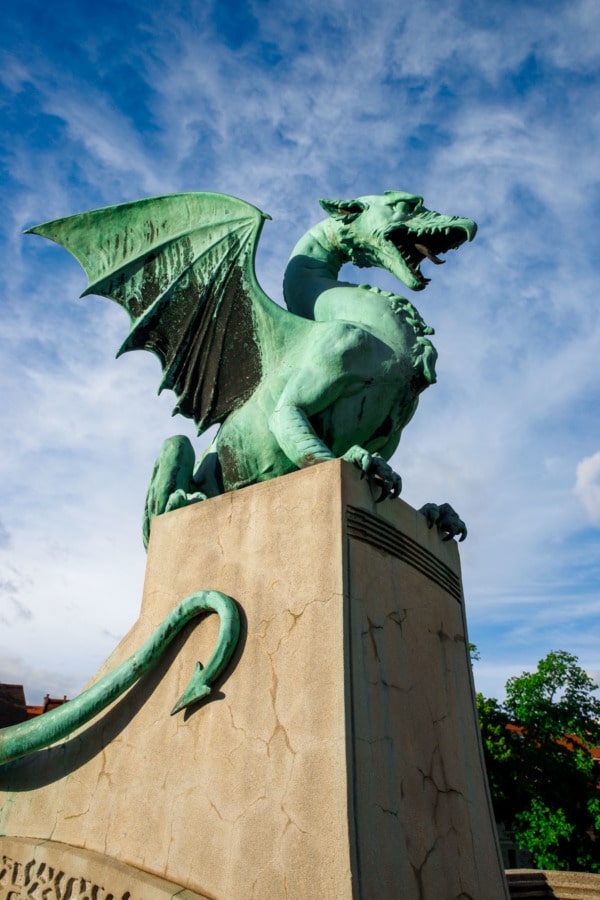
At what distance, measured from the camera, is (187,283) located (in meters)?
4.58

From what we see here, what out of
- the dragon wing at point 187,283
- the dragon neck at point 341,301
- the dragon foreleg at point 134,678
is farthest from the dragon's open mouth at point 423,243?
the dragon foreleg at point 134,678

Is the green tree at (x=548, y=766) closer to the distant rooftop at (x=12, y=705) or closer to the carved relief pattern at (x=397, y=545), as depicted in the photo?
the distant rooftop at (x=12, y=705)

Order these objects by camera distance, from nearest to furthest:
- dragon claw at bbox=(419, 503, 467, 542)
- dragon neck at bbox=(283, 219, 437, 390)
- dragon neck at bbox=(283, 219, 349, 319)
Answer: dragon claw at bbox=(419, 503, 467, 542)
dragon neck at bbox=(283, 219, 437, 390)
dragon neck at bbox=(283, 219, 349, 319)

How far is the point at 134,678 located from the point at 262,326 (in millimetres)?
2337

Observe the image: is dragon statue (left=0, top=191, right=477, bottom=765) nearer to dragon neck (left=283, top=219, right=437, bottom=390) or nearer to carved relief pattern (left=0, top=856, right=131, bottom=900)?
dragon neck (left=283, top=219, right=437, bottom=390)

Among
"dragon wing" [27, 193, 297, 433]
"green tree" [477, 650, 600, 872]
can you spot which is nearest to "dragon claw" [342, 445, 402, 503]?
"dragon wing" [27, 193, 297, 433]

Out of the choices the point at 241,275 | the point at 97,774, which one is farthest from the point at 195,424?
the point at 97,774

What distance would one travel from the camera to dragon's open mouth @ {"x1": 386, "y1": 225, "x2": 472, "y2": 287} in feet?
14.3

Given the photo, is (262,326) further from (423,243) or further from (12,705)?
(12,705)

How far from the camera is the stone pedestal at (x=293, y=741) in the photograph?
2355 millimetres

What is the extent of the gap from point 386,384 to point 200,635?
181cm

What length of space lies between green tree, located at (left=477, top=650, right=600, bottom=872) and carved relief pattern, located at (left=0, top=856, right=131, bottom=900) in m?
17.5

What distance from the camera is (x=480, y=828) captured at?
9.75ft

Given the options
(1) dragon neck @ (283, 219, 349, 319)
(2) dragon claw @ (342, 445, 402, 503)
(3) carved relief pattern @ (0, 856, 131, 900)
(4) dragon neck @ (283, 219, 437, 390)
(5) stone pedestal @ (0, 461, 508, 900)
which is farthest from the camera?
(1) dragon neck @ (283, 219, 349, 319)
